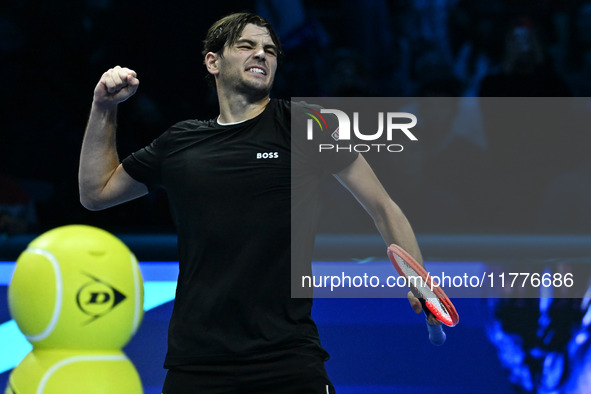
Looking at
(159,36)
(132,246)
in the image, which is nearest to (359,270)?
(132,246)

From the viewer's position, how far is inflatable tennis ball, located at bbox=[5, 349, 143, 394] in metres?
2.04

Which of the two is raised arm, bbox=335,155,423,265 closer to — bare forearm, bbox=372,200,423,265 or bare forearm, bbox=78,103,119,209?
bare forearm, bbox=372,200,423,265

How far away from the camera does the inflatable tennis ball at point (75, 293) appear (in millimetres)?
2055

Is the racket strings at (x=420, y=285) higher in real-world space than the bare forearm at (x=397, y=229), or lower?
lower

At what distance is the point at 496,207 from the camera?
4.13 m

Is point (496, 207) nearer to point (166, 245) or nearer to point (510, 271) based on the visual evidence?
point (510, 271)

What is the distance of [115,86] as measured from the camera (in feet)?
7.17

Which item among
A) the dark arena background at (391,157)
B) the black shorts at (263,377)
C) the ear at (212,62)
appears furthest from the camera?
the dark arena background at (391,157)

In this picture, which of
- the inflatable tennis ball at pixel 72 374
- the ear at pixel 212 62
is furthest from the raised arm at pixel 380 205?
the inflatable tennis ball at pixel 72 374

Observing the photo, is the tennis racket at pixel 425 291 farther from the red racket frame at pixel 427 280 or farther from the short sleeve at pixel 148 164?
the short sleeve at pixel 148 164

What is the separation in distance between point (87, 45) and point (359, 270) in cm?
289

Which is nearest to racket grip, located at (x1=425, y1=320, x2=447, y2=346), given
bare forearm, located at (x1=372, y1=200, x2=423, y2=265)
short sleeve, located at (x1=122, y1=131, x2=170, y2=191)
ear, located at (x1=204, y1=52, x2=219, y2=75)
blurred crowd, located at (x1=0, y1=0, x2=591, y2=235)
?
bare forearm, located at (x1=372, y1=200, x2=423, y2=265)

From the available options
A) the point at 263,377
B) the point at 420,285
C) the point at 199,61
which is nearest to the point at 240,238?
the point at 263,377

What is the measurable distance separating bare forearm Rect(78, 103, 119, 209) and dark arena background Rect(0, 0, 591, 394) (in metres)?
0.96
